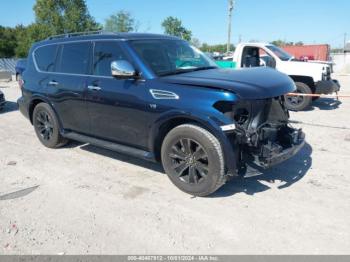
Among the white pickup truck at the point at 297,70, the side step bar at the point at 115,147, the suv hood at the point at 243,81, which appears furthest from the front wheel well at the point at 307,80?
the side step bar at the point at 115,147

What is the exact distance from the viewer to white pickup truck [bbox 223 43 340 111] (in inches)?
402

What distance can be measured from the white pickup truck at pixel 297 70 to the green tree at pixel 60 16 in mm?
51347

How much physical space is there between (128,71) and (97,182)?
1.64 metres

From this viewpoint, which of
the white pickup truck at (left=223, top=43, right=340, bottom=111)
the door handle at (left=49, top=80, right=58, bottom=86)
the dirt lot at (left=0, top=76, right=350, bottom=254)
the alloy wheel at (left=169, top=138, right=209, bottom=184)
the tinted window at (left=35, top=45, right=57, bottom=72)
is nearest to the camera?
the dirt lot at (left=0, top=76, right=350, bottom=254)

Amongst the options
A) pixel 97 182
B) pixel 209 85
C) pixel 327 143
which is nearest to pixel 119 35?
pixel 209 85

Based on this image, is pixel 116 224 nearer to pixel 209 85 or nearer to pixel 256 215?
pixel 256 215

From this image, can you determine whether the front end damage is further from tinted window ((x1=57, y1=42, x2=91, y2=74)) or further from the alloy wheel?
tinted window ((x1=57, y1=42, x2=91, y2=74))

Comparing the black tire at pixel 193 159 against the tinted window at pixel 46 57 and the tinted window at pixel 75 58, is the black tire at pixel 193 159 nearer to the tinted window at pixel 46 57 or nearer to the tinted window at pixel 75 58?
the tinted window at pixel 75 58

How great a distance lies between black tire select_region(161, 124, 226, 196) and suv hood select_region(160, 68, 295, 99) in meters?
0.57

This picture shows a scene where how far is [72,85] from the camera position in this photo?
565cm

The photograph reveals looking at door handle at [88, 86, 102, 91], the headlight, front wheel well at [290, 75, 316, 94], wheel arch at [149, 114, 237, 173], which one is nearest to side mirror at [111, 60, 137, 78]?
door handle at [88, 86, 102, 91]

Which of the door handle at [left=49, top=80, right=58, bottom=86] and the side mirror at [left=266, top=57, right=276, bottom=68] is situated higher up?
the side mirror at [left=266, top=57, right=276, bottom=68]

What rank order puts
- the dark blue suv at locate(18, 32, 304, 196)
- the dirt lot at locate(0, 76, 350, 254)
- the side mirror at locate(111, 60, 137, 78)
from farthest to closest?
the side mirror at locate(111, 60, 137, 78) < the dark blue suv at locate(18, 32, 304, 196) < the dirt lot at locate(0, 76, 350, 254)

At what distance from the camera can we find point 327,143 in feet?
21.9
